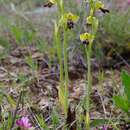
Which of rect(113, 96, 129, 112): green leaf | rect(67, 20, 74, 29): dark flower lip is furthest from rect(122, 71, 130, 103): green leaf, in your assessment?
rect(67, 20, 74, 29): dark flower lip

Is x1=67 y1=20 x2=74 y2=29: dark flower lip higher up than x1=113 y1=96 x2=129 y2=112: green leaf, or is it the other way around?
x1=67 y1=20 x2=74 y2=29: dark flower lip

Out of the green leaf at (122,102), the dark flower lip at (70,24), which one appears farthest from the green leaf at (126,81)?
the dark flower lip at (70,24)

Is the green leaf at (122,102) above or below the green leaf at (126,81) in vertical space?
below

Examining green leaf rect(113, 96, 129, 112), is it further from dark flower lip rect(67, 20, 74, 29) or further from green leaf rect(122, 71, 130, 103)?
dark flower lip rect(67, 20, 74, 29)

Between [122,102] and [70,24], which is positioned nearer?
[70,24]

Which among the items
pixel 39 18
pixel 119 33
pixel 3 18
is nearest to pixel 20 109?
pixel 119 33

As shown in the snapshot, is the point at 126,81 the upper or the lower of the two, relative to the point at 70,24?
lower

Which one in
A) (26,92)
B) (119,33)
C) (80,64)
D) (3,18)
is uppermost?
(3,18)

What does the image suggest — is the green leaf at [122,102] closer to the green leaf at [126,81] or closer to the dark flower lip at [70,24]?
the green leaf at [126,81]

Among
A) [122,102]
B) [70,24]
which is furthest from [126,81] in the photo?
[70,24]

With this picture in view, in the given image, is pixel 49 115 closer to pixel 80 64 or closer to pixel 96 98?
pixel 96 98

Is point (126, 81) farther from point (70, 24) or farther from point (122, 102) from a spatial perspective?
point (70, 24)
